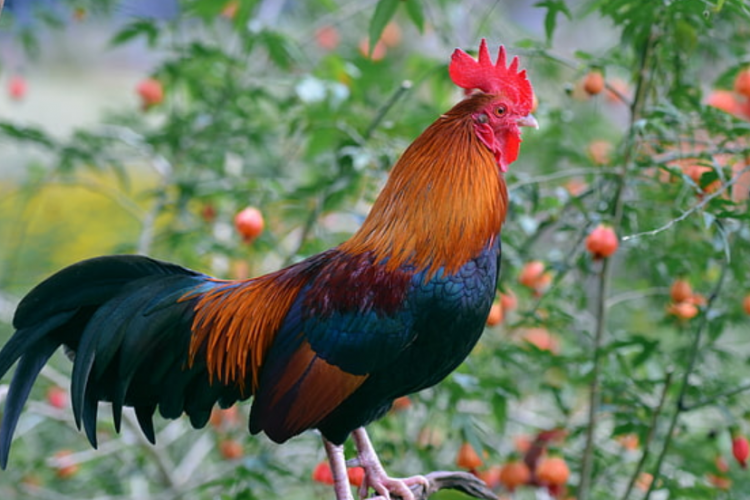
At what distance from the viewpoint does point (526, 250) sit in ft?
7.07

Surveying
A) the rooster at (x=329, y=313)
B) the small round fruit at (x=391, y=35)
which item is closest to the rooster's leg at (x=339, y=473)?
the rooster at (x=329, y=313)

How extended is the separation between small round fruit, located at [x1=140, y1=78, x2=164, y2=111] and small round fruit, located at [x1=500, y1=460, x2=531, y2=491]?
168 cm

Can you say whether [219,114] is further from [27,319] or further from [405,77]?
[27,319]

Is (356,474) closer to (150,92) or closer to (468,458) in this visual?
(468,458)

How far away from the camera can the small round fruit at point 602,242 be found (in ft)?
5.85

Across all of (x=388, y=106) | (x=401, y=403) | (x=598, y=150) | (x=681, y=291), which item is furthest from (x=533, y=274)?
(x=598, y=150)

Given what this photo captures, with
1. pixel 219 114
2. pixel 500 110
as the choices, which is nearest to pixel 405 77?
pixel 219 114

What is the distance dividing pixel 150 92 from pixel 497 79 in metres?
1.83

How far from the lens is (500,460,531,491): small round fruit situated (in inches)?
88.2

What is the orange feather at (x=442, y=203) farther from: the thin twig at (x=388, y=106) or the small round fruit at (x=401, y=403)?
the small round fruit at (x=401, y=403)

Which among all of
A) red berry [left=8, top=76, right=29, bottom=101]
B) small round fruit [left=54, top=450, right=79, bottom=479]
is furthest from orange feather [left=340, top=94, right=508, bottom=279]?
red berry [left=8, top=76, right=29, bottom=101]

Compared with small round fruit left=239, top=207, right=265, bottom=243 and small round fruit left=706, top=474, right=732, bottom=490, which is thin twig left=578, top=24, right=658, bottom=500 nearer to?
small round fruit left=706, top=474, right=732, bottom=490

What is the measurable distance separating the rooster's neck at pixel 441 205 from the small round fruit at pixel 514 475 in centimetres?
98

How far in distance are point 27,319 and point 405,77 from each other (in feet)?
6.60
